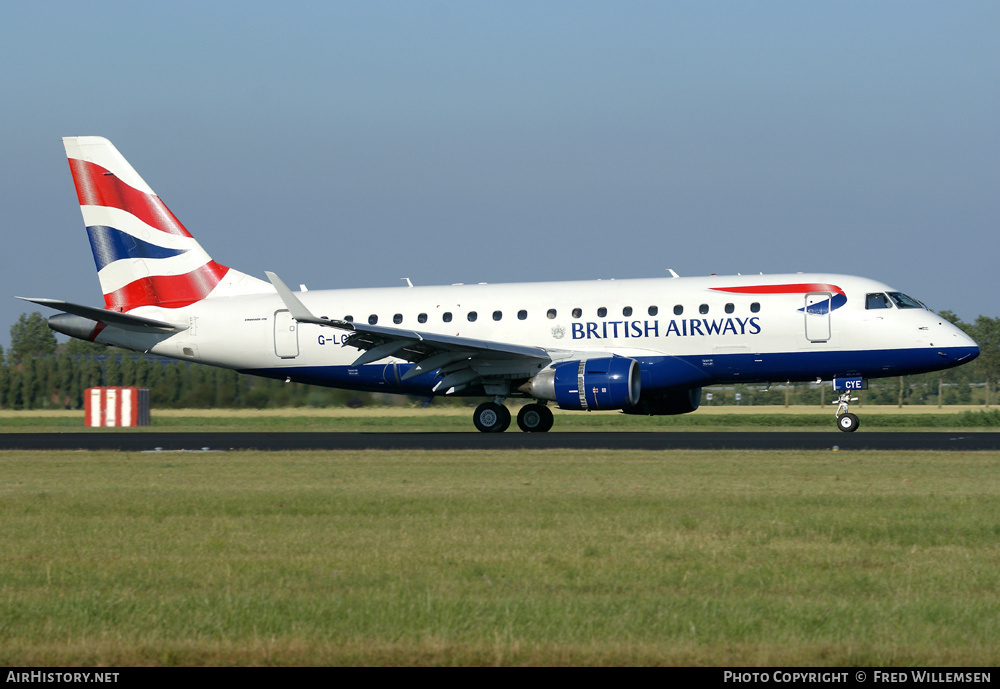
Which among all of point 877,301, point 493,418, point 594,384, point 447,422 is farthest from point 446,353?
point 447,422

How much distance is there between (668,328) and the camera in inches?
1083

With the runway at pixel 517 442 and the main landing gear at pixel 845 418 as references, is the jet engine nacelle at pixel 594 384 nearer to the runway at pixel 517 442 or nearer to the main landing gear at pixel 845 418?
the runway at pixel 517 442

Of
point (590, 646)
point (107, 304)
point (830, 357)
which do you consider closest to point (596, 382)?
point (830, 357)

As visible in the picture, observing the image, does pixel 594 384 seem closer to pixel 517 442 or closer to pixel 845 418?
pixel 517 442

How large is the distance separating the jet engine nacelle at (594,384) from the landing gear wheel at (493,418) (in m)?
2.52

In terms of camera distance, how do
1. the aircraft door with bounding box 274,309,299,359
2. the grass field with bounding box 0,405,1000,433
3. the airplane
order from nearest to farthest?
the airplane → the aircraft door with bounding box 274,309,299,359 → the grass field with bounding box 0,405,1000,433

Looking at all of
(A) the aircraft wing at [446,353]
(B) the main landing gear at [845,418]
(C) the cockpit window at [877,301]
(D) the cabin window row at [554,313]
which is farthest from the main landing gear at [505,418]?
(C) the cockpit window at [877,301]

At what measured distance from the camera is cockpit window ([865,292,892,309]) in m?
26.7

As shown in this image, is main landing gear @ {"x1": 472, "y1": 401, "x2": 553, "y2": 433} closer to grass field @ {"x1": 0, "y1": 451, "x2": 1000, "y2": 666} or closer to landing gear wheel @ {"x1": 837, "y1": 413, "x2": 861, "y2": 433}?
landing gear wheel @ {"x1": 837, "y1": 413, "x2": 861, "y2": 433}

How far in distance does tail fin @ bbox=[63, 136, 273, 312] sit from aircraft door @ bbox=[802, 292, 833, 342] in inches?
658

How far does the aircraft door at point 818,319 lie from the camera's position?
2666 cm

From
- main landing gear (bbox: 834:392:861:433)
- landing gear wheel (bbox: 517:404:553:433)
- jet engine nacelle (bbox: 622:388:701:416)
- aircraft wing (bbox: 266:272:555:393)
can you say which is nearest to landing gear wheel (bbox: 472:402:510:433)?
landing gear wheel (bbox: 517:404:553:433)

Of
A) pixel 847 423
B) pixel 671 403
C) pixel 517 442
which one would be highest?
pixel 671 403

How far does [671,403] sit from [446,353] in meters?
6.69
